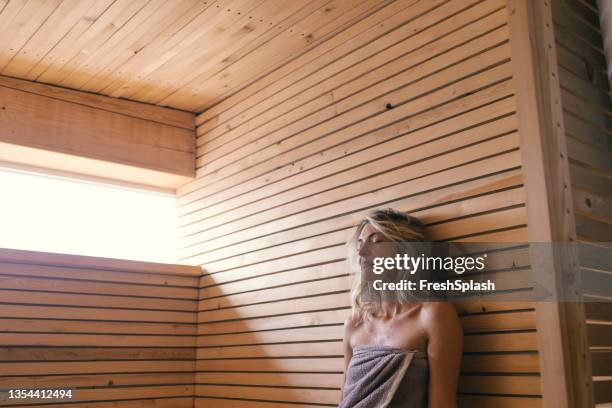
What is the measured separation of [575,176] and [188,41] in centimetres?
209

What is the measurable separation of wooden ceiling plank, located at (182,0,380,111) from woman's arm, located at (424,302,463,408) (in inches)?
61.3

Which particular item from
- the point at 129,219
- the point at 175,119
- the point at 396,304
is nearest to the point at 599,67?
the point at 396,304

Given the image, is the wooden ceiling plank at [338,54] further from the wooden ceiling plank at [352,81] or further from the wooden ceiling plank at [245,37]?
the wooden ceiling plank at [245,37]

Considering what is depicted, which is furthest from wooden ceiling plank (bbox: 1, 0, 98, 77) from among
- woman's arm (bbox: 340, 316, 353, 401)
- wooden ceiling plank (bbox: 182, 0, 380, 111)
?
woman's arm (bbox: 340, 316, 353, 401)

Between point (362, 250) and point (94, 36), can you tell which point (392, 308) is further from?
point (94, 36)

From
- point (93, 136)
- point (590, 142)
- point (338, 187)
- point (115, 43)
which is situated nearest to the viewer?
point (590, 142)

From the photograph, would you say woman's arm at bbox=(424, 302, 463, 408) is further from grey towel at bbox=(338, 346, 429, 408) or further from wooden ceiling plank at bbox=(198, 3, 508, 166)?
wooden ceiling plank at bbox=(198, 3, 508, 166)

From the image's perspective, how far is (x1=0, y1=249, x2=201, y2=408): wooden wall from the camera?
3520mm

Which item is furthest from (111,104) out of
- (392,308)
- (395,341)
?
(395,341)

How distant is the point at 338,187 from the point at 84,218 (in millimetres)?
1861

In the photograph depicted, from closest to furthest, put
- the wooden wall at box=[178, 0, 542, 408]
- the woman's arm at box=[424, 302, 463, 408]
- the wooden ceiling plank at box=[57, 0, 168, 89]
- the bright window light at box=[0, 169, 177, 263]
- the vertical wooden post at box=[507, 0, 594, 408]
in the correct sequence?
the vertical wooden post at box=[507, 0, 594, 408], the woman's arm at box=[424, 302, 463, 408], the wooden wall at box=[178, 0, 542, 408], the wooden ceiling plank at box=[57, 0, 168, 89], the bright window light at box=[0, 169, 177, 263]

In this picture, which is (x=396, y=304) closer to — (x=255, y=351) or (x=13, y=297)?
(x=255, y=351)

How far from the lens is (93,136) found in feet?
13.3

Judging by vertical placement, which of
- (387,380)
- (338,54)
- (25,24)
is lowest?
(387,380)
